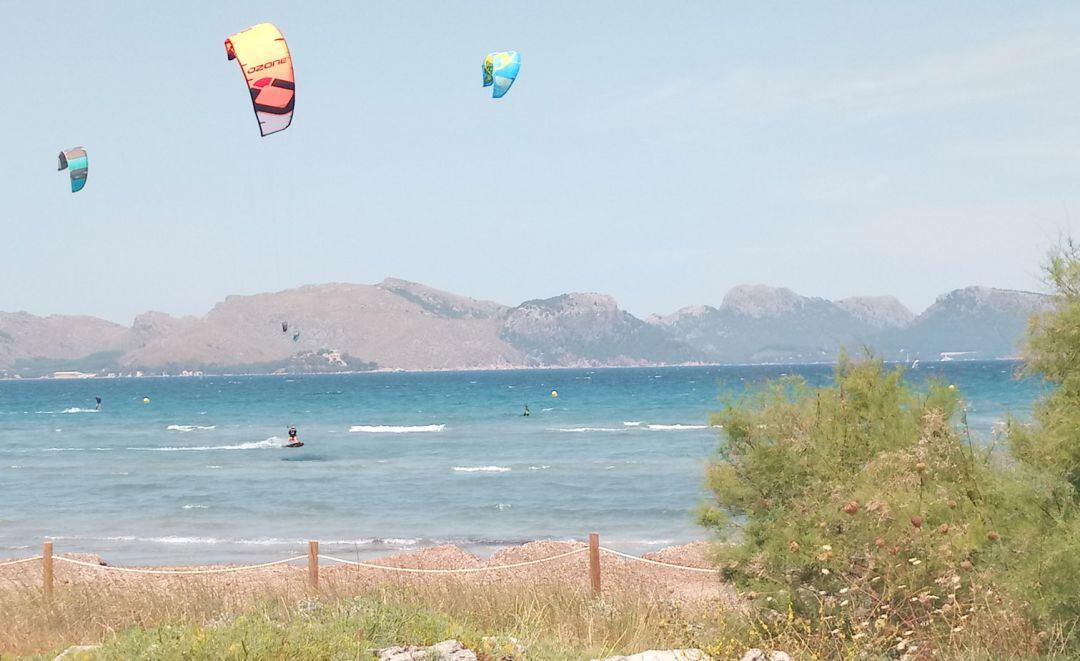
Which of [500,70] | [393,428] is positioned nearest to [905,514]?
[500,70]

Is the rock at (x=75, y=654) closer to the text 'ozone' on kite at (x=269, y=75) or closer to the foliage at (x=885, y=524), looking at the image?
the foliage at (x=885, y=524)

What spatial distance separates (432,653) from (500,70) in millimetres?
25105

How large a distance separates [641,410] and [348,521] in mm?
63731

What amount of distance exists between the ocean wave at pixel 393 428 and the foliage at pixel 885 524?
60828mm

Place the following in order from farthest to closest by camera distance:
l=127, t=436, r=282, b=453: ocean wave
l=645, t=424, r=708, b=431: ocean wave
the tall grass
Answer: l=645, t=424, r=708, b=431: ocean wave < l=127, t=436, r=282, b=453: ocean wave < the tall grass

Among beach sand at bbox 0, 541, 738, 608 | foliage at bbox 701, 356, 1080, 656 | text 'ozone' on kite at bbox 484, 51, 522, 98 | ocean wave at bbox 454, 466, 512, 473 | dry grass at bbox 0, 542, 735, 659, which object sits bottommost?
ocean wave at bbox 454, 466, 512, 473

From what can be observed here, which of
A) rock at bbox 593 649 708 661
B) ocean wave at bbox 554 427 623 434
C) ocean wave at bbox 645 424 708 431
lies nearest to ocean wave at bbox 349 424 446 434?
ocean wave at bbox 554 427 623 434

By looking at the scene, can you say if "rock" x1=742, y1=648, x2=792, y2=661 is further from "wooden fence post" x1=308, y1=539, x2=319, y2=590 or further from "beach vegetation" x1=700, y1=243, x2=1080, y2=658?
"wooden fence post" x1=308, y1=539, x2=319, y2=590

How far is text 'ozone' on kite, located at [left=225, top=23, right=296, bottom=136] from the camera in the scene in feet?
68.2

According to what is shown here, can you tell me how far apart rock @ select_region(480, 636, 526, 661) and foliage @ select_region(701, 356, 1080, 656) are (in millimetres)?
2061

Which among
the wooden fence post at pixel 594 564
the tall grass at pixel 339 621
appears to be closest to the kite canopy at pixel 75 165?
the tall grass at pixel 339 621

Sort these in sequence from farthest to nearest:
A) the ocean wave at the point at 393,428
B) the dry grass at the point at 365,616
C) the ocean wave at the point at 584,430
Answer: the ocean wave at the point at 393,428, the ocean wave at the point at 584,430, the dry grass at the point at 365,616

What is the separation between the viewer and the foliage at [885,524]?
8.51 meters

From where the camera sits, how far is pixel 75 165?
29406mm
